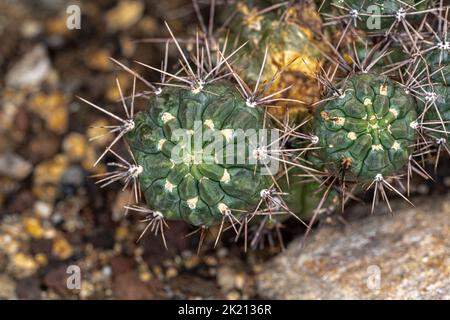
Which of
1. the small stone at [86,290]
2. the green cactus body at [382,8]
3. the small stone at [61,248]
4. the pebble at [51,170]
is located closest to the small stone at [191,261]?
the small stone at [86,290]

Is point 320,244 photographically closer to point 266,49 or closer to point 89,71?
point 266,49

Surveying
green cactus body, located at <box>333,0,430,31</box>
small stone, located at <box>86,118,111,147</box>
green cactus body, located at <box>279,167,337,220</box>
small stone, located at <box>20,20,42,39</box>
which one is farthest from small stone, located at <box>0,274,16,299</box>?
green cactus body, located at <box>333,0,430,31</box>

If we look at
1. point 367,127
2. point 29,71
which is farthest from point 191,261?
point 29,71

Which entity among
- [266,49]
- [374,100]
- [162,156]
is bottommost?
[162,156]

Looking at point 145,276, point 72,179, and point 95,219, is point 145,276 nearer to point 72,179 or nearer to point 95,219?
point 95,219

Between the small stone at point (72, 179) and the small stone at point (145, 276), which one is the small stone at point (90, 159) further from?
the small stone at point (145, 276)

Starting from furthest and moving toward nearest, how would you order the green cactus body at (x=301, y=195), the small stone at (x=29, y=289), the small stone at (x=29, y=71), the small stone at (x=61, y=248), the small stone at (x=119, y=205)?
1. the small stone at (x=29, y=71)
2. the small stone at (x=119, y=205)
3. the small stone at (x=61, y=248)
4. the small stone at (x=29, y=289)
5. the green cactus body at (x=301, y=195)

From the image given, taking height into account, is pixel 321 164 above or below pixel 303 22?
below

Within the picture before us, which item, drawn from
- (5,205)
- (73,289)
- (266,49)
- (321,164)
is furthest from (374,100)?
(5,205)
